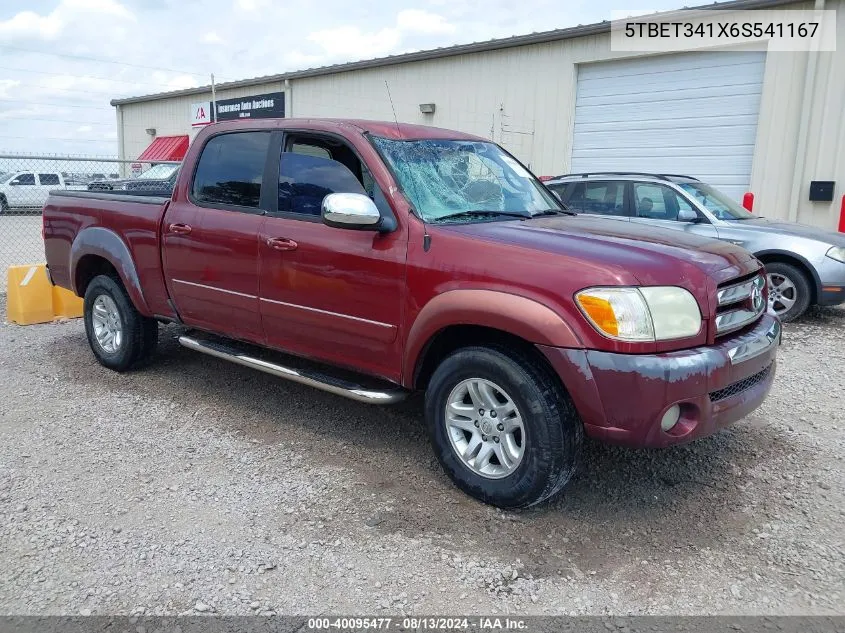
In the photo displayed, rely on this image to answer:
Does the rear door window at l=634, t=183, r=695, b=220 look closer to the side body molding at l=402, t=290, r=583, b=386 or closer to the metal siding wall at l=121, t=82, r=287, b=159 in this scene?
the side body molding at l=402, t=290, r=583, b=386

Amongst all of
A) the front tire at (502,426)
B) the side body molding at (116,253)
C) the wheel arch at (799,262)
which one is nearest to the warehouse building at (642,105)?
the wheel arch at (799,262)

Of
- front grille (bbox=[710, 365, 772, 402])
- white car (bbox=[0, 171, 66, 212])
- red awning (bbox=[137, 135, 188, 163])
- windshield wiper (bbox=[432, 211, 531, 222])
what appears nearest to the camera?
front grille (bbox=[710, 365, 772, 402])

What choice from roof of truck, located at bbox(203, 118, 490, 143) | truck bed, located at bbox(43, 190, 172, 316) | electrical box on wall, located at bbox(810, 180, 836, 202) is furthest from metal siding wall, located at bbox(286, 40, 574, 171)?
truck bed, located at bbox(43, 190, 172, 316)

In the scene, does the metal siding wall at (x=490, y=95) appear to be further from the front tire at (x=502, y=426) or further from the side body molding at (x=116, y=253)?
the front tire at (x=502, y=426)

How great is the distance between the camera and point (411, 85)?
56.5ft

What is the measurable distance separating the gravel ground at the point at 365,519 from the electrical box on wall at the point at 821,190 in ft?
24.4

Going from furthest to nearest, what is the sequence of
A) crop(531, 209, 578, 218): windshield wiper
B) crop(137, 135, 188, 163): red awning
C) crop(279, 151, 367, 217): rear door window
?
crop(137, 135, 188, 163): red awning, crop(531, 209, 578, 218): windshield wiper, crop(279, 151, 367, 217): rear door window

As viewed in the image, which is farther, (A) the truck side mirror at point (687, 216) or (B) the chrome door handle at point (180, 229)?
(A) the truck side mirror at point (687, 216)

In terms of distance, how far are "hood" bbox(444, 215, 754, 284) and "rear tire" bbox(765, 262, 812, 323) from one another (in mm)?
4721

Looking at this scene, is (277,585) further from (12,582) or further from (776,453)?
(776,453)

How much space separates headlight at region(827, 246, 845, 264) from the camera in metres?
7.59

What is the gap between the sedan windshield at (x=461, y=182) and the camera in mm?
3814

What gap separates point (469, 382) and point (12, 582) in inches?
85.2

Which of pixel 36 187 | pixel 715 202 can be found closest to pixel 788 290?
pixel 715 202
